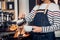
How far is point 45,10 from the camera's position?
1.15 meters

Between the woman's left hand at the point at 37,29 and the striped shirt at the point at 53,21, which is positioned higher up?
the striped shirt at the point at 53,21

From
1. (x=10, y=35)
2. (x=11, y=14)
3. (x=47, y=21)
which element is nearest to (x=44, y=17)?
(x=47, y=21)

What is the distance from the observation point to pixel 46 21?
116 cm

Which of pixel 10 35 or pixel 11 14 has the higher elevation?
pixel 11 14

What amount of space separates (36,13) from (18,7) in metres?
0.45

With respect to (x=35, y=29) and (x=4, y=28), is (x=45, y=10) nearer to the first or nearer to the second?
(x=35, y=29)

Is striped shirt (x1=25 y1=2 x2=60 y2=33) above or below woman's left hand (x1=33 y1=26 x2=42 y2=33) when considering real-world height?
above

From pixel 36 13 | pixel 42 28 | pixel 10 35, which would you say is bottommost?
pixel 10 35

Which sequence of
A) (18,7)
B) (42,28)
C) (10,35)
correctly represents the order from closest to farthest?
(42,28)
(10,35)
(18,7)

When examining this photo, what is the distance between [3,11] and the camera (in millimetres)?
1622

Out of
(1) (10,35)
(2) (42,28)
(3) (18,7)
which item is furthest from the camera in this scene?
(3) (18,7)

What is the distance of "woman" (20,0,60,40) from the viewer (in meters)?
1.13

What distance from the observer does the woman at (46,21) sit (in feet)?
3.70

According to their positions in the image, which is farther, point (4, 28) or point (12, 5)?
point (12, 5)
